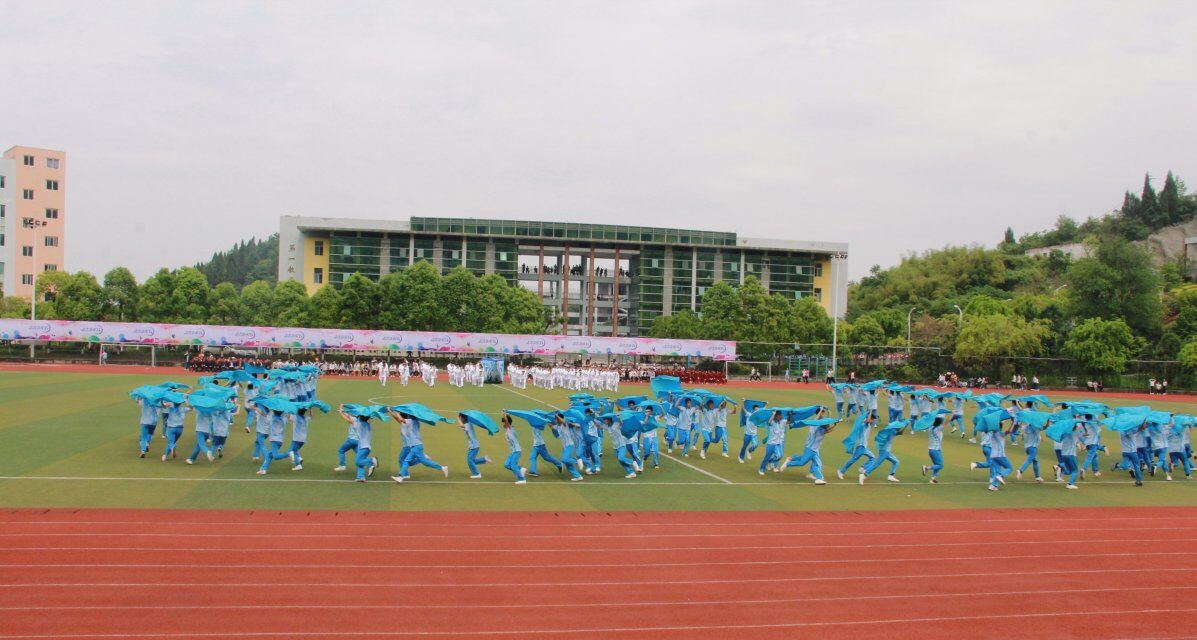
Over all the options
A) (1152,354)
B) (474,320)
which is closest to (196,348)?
(474,320)

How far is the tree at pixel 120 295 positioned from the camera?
6569 cm

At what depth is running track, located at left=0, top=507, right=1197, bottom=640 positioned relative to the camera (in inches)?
343

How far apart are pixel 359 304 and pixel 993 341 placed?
47055mm

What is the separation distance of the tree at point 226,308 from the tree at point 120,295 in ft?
18.8

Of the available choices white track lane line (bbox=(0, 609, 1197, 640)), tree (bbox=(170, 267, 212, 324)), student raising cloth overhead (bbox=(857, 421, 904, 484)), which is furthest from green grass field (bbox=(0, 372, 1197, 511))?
tree (bbox=(170, 267, 212, 324))

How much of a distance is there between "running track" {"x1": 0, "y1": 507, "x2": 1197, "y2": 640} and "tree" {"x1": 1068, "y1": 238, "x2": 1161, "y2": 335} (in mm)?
59619

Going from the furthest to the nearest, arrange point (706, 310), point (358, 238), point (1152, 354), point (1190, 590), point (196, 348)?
point (358, 238), point (706, 310), point (1152, 354), point (196, 348), point (1190, 590)

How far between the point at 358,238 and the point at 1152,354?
71.3 meters

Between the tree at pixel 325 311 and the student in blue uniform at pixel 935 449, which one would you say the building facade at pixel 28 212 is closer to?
the tree at pixel 325 311

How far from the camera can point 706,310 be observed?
73.4 meters

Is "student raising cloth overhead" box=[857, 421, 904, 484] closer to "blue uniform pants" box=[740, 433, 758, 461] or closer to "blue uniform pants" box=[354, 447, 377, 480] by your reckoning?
"blue uniform pants" box=[740, 433, 758, 461]

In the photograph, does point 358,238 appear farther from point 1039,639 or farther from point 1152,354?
point 1039,639

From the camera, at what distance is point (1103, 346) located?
58.1 meters

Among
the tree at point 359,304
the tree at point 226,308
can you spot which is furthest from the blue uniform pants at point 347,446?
the tree at point 226,308
